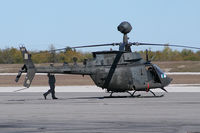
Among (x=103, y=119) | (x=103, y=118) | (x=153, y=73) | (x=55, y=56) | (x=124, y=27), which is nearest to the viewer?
(x=103, y=119)

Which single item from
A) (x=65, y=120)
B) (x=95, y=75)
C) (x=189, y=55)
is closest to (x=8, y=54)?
(x=189, y=55)

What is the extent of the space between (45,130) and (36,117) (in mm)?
3730

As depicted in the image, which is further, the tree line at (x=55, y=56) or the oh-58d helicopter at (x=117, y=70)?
the tree line at (x=55, y=56)

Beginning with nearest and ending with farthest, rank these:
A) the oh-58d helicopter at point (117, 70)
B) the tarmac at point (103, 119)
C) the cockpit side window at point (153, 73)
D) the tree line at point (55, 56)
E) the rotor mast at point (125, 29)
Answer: the tarmac at point (103, 119), the rotor mast at point (125, 29), the oh-58d helicopter at point (117, 70), the cockpit side window at point (153, 73), the tree line at point (55, 56)

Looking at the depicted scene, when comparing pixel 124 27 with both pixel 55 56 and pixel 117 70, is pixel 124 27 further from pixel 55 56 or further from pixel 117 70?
pixel 55 56

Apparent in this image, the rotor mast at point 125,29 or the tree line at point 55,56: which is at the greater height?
the rotor mast at point 125,29

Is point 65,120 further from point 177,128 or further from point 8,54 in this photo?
point 8,54

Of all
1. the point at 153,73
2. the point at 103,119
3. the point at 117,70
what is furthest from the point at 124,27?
the point at 103,119

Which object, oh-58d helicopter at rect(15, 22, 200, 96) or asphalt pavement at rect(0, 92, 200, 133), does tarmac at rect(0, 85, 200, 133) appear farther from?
oh-58d helicopter at rect(15, 22, 200, 96)

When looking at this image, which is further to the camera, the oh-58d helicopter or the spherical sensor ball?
the oh-58d helicopter

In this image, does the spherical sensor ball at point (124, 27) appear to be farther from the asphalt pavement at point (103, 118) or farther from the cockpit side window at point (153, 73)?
Result: the asphalt pavement at point (103, 118)

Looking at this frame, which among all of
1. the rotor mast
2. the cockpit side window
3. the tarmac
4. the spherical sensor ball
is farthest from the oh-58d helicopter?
the tarmac

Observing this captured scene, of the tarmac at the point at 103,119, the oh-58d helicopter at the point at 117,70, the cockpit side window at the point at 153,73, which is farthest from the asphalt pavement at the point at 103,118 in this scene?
the cockpit side window at the point at 153,73

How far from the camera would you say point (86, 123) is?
1596cm
